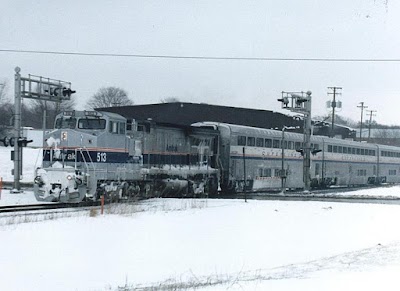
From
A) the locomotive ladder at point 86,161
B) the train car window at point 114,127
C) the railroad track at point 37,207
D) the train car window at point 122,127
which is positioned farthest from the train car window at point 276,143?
the locomotive ladder at point 86,161

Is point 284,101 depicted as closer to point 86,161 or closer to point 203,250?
point 86,161

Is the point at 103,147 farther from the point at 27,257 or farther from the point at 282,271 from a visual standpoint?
the point at 282,271

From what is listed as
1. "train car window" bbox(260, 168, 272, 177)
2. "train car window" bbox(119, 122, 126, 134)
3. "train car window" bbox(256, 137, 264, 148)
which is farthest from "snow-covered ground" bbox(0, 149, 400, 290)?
"train car window" bbox(260, 168, 272, 177)

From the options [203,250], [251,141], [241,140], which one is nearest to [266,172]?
[251,141]

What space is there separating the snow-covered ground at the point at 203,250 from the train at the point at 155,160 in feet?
9.12

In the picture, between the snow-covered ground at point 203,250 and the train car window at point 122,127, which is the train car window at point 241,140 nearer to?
the train car window at point 122,127

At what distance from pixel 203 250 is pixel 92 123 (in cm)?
1011

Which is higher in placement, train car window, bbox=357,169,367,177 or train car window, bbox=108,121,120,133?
train car window, bbox=108,121,120,133

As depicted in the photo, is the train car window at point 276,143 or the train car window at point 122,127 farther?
the train car window at point 276,143

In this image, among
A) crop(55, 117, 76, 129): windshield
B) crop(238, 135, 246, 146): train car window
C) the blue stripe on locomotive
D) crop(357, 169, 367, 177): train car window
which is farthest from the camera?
crop(357, 169, 367, 177): train car window

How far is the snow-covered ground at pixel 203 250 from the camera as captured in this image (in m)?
9.70

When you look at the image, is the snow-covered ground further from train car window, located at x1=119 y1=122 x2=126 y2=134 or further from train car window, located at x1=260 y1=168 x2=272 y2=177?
train car window, located at x1=260 y1=168 x2=272 y2=177

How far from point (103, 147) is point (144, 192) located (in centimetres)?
376

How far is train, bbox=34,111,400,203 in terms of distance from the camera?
2023cm
